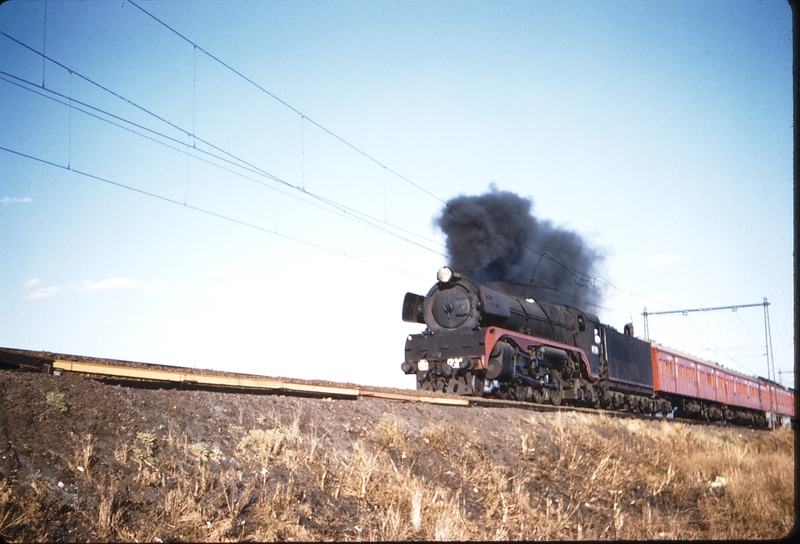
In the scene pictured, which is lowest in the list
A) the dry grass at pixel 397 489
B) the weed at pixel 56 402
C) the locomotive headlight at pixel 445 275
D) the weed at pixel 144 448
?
the dry grass at pixel 397 489

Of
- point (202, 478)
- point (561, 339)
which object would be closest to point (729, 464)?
point (561, 339)

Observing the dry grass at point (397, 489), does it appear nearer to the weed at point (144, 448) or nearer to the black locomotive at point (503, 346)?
the weed at point (144, 448)

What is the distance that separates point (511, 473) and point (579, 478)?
1.39 meters

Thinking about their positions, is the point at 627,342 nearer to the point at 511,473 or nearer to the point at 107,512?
the point at 511,473

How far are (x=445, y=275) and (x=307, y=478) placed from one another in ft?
36.8

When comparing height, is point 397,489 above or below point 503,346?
below

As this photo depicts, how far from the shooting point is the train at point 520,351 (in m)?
15.5

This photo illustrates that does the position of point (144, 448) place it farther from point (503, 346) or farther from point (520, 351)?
point (520, 351)

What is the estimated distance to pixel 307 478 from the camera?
568 centimetres

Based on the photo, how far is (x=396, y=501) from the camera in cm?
575

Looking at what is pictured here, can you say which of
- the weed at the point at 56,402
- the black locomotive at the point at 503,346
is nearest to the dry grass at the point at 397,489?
the weed at the point at 56,402

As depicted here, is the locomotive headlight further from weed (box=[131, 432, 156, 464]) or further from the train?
weed (box=[131, 432, 156, 464])

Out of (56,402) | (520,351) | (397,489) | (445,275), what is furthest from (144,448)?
(520,351)

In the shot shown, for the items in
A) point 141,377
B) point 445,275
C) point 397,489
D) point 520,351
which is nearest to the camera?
point 397,489
